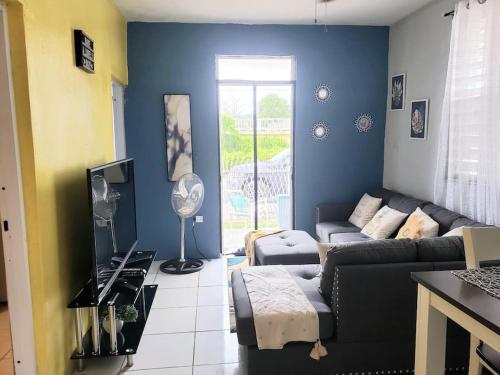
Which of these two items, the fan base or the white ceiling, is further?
the fan base

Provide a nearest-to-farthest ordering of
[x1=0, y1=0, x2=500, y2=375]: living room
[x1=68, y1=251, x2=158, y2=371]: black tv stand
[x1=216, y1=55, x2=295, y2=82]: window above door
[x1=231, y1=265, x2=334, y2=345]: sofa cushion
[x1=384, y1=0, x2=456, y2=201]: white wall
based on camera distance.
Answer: [x1=0, y1=0, x2=500, y2=375]: living room
[x1=231, y1=265, x2=334, y2=345]: sofa cushion
[x1=68, y1=251, x2=158, y2=371]: black tv stand
[x1=384, y1=0, x2=456, y2=201]: white wall
[x1=216, y1=55, x2=295, y2=82]: window above door

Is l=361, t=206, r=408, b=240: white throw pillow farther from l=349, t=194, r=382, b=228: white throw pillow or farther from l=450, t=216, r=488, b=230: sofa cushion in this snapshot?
l=450, t=216, r=488, b=230: sofa cushion

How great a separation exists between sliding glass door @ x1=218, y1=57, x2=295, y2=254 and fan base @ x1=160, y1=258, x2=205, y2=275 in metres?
0.56

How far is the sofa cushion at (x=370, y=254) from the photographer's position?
2.29 m

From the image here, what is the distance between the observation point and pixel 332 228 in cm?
451

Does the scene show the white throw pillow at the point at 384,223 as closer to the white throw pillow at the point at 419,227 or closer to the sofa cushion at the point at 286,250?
the white throw pillow at the point at 419,227

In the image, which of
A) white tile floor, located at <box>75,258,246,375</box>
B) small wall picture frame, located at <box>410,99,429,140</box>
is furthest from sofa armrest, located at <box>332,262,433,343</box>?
small wall picture frame, located at <box>410,99,429,140</box>

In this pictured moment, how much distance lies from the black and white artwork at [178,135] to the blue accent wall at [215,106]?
7 centimetres

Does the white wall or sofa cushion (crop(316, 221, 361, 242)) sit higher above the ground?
the white wall

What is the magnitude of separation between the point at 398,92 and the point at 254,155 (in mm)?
1807

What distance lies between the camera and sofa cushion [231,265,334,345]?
221cm

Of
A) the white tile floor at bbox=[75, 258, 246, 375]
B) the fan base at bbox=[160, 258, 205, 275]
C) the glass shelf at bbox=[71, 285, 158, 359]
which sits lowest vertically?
the white tile floor at bbox=[75, 258, 246, 375]

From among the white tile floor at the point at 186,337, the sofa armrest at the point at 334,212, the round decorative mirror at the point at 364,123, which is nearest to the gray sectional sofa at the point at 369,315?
the white tile floor at the point at 186,337

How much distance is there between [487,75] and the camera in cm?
307
